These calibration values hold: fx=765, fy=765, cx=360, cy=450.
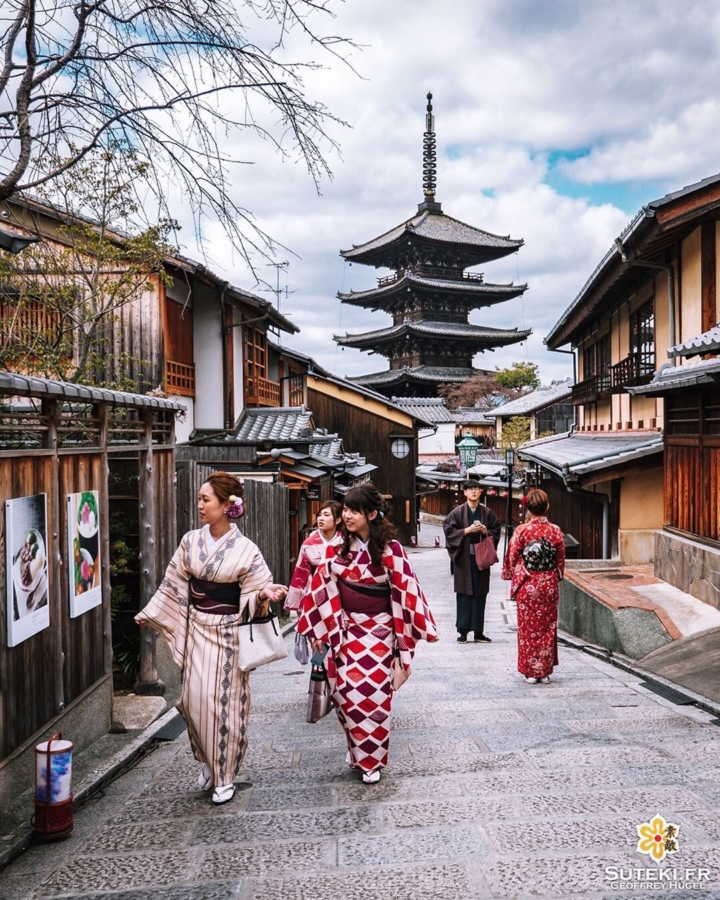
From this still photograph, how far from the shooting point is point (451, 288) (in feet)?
134

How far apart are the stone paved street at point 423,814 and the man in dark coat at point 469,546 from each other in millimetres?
2622

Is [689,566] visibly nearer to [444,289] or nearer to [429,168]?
[444,289]

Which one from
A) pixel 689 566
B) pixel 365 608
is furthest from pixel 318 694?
pixel 689 566

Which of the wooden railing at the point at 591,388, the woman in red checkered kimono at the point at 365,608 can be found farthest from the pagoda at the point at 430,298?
the woman in red checkered kimono at the point at 365,608

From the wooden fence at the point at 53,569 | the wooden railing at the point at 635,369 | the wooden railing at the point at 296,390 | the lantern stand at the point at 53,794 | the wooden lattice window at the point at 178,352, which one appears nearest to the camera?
the lantern stand at the point at 53,794

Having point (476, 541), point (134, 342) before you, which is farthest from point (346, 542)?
point (134, 342)

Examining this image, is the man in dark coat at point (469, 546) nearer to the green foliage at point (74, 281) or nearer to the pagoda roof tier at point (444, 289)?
the green foliage at point (74, 281)

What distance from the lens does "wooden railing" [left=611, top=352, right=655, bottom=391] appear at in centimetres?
1177

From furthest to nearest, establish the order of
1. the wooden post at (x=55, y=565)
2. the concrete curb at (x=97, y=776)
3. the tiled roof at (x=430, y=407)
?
1. the tiled roof at (x=430, y=407)
2. the wooden post at (x=55, y=565)
3. the concrete curb at (x=97, y=776)

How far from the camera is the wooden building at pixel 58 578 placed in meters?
3.65

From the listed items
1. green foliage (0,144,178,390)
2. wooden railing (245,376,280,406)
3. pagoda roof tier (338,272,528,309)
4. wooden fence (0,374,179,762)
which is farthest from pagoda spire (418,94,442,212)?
wooden fence (0,374,179,762)

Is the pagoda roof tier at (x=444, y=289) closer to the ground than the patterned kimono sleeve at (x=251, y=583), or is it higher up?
higher up

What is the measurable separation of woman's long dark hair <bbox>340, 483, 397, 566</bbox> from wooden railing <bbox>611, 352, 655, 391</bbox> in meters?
8.31

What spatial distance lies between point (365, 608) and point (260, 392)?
43.0 ft
